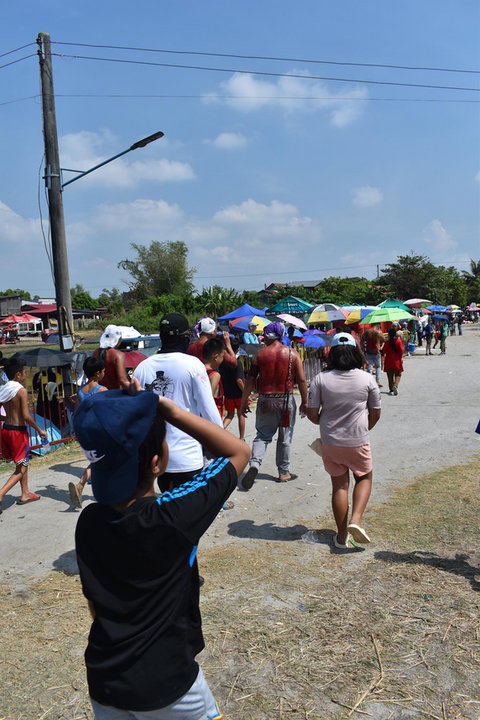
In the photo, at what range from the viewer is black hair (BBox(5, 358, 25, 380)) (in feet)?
20.8

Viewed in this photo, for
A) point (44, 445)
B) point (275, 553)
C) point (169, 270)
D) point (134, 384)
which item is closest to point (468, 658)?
point (275, 553)

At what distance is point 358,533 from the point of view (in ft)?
14.4

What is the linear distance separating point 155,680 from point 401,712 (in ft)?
5.84

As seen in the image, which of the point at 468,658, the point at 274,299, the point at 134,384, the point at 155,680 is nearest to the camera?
the point at 155,680

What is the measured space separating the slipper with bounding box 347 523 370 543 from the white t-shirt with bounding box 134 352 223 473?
1378 mm

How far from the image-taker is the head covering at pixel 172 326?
3.98m

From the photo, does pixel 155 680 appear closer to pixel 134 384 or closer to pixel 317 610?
pixel 134 384

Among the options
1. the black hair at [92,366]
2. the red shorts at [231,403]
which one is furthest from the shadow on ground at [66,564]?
the red shorts at [231,403]

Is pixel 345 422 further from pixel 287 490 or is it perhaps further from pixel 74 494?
pixel 74 494

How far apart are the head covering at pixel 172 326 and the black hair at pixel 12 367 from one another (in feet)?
9.99

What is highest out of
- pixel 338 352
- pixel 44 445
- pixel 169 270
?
pixel 169 270

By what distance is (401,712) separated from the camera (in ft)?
9.20

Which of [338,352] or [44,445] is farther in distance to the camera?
[44,445]

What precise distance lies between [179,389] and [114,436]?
7.74ft
